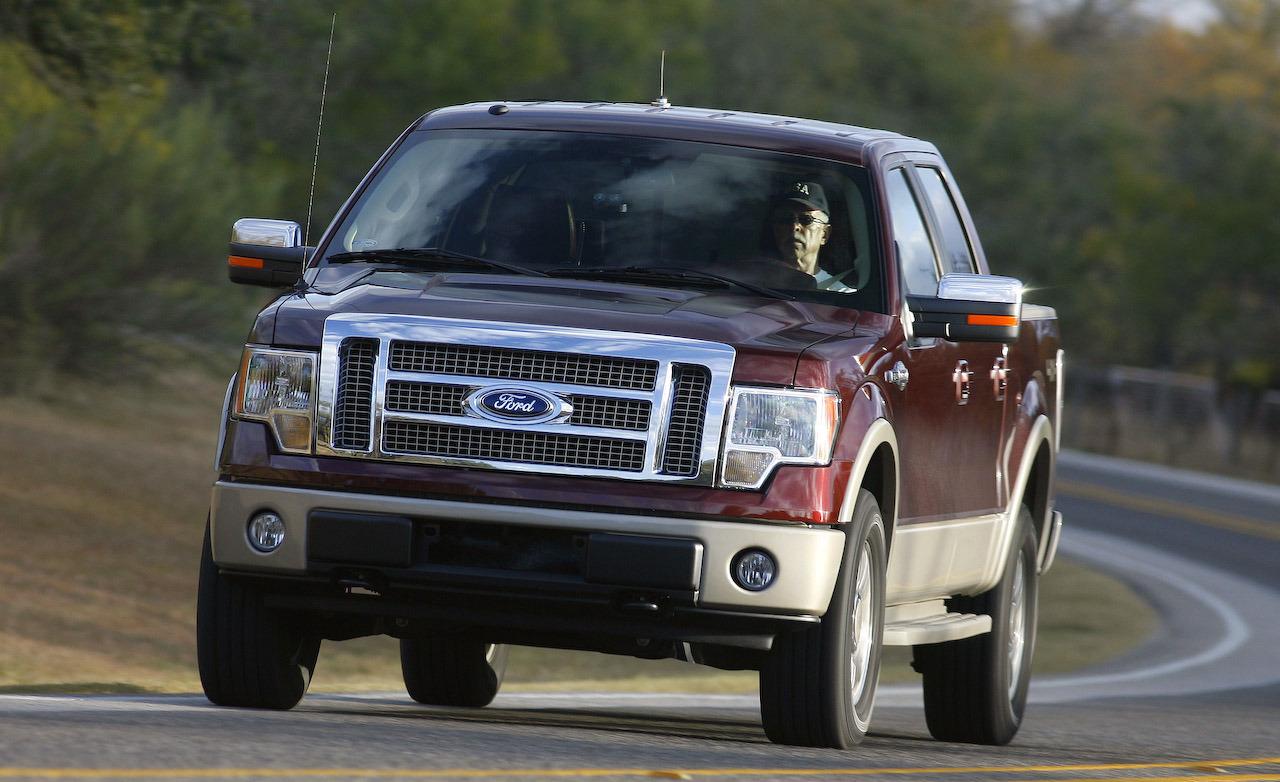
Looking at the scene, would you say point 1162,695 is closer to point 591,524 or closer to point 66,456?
point 591,524

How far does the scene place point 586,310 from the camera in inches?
274

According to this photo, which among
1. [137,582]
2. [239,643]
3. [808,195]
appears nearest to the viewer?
[239,643]

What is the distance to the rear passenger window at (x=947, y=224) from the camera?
29.5ft

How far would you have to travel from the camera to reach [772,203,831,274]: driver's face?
7.77 m

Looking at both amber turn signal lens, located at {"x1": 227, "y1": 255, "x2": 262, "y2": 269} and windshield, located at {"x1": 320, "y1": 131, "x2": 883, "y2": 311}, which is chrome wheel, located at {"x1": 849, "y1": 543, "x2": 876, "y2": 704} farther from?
amber turn signal lens, located at {"x1": 227, "y1": 255, "x2": 262, "y2": 269}

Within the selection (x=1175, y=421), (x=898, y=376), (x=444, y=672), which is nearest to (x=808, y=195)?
(x=898, y=376)

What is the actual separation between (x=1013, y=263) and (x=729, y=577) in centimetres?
5191

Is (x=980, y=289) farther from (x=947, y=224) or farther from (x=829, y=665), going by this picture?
(x=947, y=224)

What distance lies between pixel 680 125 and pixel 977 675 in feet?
8.47

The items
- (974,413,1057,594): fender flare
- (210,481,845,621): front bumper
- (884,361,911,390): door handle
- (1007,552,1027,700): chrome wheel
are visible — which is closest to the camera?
(210,481,845,621): front bumper

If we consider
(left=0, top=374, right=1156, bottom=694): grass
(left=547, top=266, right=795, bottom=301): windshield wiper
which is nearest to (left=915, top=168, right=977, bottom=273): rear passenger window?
(left=547, top=266, right=795, bottom=301): windshield wiper

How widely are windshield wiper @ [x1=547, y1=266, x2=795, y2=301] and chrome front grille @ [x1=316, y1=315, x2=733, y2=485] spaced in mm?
761

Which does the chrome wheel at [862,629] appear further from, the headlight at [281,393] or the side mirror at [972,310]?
the headlight at [281,393]

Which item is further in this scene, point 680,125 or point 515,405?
point 680,125
